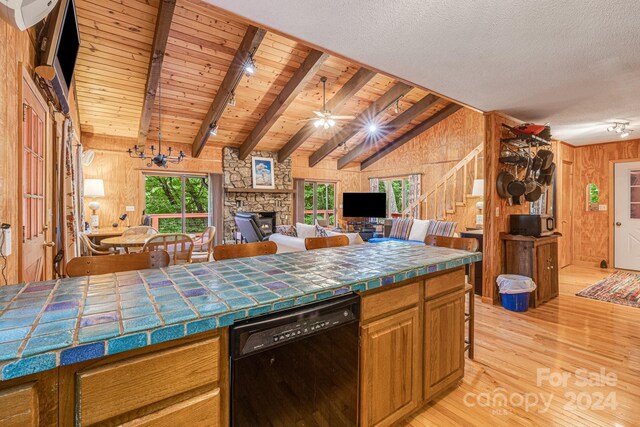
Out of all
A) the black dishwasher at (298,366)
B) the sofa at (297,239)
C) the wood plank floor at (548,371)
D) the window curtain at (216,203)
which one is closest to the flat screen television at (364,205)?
the window curtain at (216,203)

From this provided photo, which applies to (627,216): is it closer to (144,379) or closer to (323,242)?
(323,242)

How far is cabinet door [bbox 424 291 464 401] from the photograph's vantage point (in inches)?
69.1

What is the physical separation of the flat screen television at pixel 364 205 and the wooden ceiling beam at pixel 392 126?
104 centimetres

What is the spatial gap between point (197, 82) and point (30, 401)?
207 inches

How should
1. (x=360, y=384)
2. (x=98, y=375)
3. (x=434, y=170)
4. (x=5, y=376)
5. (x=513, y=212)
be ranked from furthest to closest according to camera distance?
(x=434, y=170)
(x=513, y=212)
(x=360, y=384)
(x=98, y=375)
(x=5, y=376)

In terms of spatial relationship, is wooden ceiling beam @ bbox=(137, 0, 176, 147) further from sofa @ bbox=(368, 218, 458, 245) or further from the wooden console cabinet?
sofa @ bbox=(368, 218, 458, 245)

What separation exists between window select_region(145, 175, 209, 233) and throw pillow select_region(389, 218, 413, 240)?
→ 4.46 metres

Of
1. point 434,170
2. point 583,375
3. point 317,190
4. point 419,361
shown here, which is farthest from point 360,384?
point 317,190

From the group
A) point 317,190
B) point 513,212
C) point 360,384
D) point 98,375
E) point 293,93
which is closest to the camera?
point 98,375

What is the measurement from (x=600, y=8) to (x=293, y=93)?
4.09 m

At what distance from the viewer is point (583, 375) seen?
225cm

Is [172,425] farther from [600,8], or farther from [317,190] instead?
[317,190]

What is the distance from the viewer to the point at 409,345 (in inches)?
63.9

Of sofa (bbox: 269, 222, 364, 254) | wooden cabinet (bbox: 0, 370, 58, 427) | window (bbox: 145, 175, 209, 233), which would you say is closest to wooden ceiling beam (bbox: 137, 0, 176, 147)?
window (bbox: 145, 175, 209, 233)
